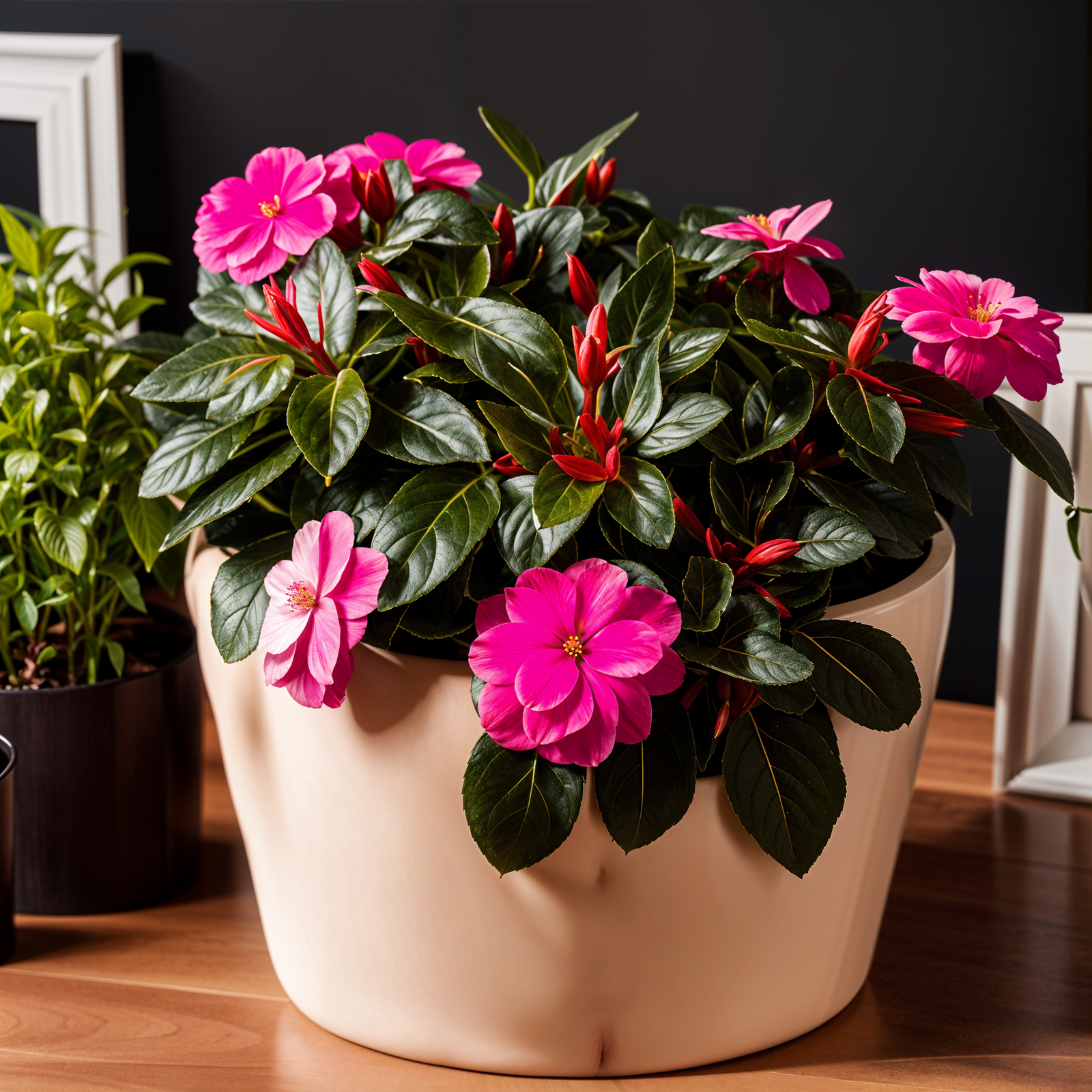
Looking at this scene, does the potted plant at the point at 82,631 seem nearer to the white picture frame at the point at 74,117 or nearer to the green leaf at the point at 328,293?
the green leaf at the point at 328,293

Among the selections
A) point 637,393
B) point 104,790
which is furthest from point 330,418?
point 104,790

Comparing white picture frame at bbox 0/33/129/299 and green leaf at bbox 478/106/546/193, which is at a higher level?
white picture frame at bbox 0/33/129/299

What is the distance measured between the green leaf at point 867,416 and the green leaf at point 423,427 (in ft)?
0.53

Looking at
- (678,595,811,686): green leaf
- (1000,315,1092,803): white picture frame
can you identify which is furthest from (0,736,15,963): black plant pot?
(1000,315,1092,803): white picture frame

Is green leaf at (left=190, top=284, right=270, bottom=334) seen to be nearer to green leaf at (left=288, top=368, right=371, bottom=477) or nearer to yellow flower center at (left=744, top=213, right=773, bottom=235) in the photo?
green leaf at (left=288, top=368, right=371, bottom=477)

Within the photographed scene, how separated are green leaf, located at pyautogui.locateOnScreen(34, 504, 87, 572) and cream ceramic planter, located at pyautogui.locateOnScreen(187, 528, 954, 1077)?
0.12 metres

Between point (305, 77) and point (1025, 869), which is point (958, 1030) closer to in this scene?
point (1025, 869)

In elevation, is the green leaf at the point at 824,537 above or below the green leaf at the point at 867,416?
below

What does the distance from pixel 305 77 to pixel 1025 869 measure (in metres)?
0.92

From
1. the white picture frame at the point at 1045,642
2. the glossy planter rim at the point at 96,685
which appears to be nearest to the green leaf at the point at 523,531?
the glossy planter rim at the point at 96,685

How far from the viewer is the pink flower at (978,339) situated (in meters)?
0.55

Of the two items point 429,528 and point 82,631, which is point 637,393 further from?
point 82,631

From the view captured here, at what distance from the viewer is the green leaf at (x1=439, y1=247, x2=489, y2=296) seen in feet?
2.04

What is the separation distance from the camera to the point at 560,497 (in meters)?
0.50
